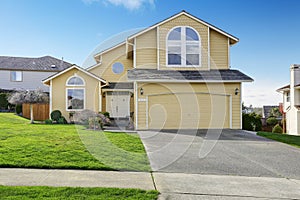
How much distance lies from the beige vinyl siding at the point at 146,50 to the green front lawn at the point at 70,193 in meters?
12.2

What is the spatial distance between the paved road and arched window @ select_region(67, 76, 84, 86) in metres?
8.79

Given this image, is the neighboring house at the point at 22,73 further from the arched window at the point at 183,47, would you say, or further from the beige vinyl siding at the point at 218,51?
the beige vinyl siding at the point at 218,51

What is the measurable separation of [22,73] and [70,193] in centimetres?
3009

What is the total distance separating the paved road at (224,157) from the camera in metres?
6.39

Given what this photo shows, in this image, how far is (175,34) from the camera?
16.0 metres

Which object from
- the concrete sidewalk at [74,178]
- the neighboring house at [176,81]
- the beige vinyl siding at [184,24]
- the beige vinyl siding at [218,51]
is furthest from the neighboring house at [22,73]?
the concrete sidewalk at [74,178]

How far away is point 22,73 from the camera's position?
3030 centimetres

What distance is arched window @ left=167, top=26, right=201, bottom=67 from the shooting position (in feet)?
52.1

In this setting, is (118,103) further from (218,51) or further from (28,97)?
(218,51)

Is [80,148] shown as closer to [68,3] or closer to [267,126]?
[68,3]

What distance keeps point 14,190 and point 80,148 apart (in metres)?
3.68

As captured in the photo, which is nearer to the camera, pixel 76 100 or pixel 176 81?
pixel 176 81

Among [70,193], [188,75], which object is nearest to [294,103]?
[188,75]

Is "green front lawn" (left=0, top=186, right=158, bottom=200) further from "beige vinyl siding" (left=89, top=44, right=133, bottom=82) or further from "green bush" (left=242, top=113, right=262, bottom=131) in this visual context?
"beige vinyl siding" (left=89, top=44, right=133, bottom=82)
